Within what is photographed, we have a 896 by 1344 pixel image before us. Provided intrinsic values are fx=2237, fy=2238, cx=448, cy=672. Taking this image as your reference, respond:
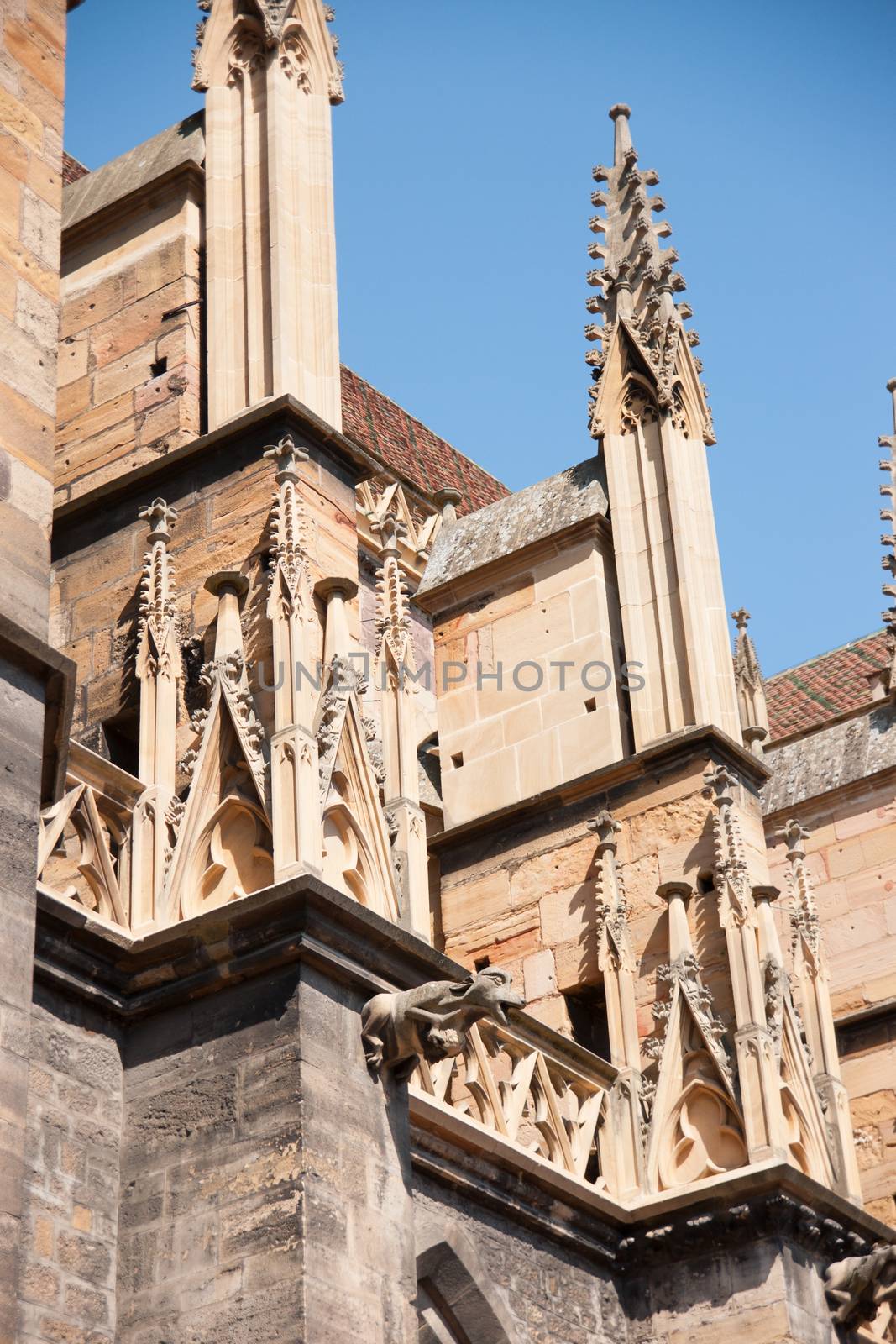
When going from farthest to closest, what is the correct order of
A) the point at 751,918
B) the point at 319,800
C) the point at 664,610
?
the point at 664,610 < the point at 751,918 < the point at 319,800

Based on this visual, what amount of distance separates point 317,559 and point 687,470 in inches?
148

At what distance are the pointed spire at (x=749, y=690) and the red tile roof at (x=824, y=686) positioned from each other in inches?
107

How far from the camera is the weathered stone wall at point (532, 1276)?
876 cm

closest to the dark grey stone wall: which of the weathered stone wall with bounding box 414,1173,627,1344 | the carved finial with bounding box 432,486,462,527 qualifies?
the weathered stone wall with bounding box 414,1173,627,1344

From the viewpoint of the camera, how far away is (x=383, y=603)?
29.1 ft

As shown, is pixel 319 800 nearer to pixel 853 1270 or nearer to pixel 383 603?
pixel 383 603

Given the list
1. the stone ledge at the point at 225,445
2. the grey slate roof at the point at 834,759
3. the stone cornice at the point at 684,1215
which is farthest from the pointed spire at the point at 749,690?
the stone ledge at the point at 225,445

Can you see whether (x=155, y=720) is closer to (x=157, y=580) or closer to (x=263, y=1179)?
(x=157, y=580)

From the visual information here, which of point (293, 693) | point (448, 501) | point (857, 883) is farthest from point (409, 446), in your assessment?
point (293, 693)

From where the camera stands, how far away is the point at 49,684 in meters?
6.18

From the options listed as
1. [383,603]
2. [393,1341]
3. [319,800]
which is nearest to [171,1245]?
[393,1341]

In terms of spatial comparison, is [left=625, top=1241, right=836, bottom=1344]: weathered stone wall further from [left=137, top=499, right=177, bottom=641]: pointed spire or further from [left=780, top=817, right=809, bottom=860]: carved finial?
[left=137, top=499, right=177, bottom=641]: pointed spire

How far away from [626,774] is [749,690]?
495 cm

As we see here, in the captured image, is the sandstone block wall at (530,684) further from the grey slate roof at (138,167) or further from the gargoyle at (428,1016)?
the gargoyle at (428,1016)
